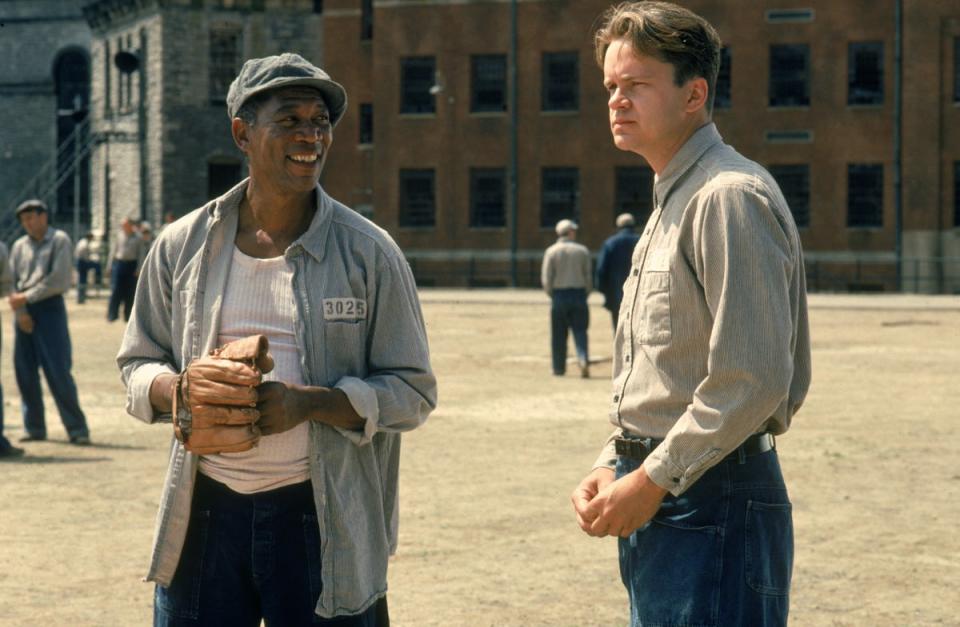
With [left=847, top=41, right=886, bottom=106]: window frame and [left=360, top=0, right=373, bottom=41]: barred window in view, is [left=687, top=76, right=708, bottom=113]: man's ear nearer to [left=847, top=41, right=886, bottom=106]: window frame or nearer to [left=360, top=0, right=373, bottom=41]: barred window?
[left=847, top=41, right=886, bottom=106]: window frame

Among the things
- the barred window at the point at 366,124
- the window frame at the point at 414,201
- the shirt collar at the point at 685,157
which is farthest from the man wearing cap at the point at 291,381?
the barred window at the point at 366,124

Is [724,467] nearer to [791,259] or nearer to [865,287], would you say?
[791,259]

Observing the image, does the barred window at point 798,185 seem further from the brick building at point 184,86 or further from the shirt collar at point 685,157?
the shirt collar at point 685,157

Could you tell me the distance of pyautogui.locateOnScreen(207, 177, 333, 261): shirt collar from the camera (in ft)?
A: 12.6

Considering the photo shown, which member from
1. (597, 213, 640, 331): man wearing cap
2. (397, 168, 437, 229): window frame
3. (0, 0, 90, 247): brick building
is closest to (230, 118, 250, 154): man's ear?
(597, 213, 640, 331): man wearing cap

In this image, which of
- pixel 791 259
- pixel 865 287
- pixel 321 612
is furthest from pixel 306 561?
pixel 865 287

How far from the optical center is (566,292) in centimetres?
2003

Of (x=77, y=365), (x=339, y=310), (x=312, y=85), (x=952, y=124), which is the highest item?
(x=952, y=124)

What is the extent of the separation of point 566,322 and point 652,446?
646 inches

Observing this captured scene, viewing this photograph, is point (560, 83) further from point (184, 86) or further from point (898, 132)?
point (184, 86)

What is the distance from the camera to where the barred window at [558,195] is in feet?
155

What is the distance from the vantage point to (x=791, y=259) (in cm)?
341

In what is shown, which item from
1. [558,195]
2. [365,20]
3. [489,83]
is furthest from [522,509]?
[365,20]

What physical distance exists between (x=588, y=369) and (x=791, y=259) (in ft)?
52.8
